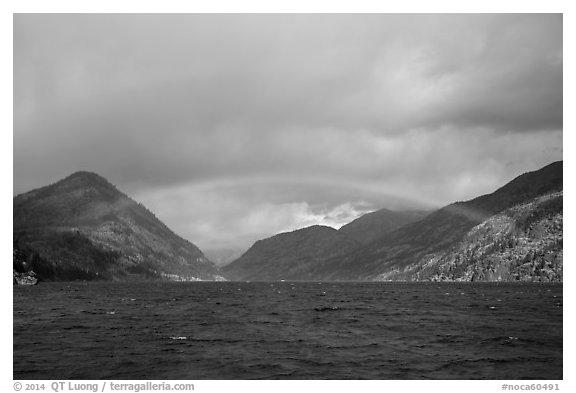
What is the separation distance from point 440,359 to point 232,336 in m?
26.8

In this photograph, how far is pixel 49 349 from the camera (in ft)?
169

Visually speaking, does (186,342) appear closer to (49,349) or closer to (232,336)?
(232,336)

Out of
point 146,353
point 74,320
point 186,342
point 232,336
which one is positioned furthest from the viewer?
point 74,320

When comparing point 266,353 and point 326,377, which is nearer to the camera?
point 326,377
